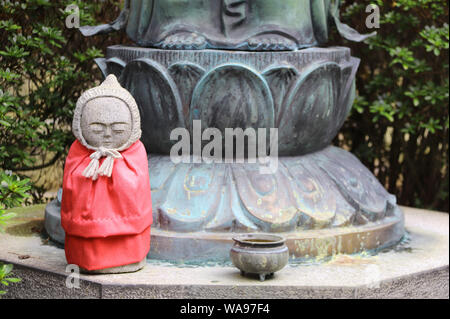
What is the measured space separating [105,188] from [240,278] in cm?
95

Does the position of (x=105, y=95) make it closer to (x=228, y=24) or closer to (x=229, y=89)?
(x=229, y=89)

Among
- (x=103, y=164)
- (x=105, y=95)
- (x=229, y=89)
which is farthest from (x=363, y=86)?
(x=103, y=164)

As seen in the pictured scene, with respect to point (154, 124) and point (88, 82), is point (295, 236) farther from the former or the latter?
point (88, 82)

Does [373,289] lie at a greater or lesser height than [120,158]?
lesser

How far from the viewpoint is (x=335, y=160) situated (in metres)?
5.34

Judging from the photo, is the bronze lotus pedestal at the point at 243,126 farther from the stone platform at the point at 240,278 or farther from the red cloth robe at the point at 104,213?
the red cloth robe at the point at 104,213

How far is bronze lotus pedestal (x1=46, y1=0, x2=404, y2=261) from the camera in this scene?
184 inches

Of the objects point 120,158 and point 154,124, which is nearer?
point 120,158

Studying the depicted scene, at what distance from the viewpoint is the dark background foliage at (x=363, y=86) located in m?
5.76

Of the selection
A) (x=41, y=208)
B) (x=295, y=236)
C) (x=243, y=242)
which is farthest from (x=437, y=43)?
(x=41, y=208)

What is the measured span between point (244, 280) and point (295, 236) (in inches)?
21.2

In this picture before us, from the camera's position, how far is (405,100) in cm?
684

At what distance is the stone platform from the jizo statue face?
0.79 meters

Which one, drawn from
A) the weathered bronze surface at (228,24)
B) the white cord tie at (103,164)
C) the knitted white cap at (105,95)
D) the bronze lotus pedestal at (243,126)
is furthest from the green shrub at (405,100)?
the white cord tie at (103,164)
